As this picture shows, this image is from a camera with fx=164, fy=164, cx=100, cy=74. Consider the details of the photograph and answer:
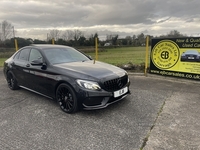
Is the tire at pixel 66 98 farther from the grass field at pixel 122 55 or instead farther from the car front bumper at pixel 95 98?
the grass field at pixel 122 55

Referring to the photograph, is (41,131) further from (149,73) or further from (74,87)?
(149,73)

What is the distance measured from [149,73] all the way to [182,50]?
1628 millimetres

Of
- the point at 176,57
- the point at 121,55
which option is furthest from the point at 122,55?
the point at 176,57

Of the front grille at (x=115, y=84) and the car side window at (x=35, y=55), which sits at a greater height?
the car side window at (x=35, y=55)

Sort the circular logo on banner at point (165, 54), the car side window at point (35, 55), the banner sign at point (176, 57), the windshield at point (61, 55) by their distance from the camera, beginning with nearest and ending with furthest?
1. the windshield at point (61, 55)
2. the car side window at point (35, 55)
3. the banner sign at point (176, 57)
4. the circular logo on banner at point (165, 54)

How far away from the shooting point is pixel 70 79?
11.4 ft

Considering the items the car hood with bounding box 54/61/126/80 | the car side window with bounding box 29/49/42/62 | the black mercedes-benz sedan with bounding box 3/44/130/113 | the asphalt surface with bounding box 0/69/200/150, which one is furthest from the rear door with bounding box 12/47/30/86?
the car hood with bounding box 54/61/126/80

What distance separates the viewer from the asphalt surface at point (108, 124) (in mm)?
2572

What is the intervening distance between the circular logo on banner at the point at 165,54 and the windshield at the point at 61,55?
3.50 m

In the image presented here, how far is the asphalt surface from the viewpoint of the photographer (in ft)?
8.44

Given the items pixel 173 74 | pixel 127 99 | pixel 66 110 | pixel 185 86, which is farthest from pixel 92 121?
pixel 173 74

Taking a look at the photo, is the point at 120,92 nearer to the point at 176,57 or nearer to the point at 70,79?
the point at 70,79

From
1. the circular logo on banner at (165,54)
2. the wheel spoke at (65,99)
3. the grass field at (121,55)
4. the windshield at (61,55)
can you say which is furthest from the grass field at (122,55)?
the wheel spoke at (65,99)

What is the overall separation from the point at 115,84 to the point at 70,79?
98 cm
